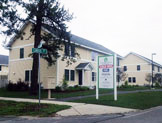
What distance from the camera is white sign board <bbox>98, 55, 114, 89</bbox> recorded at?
13.8 metres

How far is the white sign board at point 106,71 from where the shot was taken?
13789 millimetres

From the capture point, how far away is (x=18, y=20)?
18.8m

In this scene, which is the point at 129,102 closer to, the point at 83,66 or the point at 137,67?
the point at 83,66

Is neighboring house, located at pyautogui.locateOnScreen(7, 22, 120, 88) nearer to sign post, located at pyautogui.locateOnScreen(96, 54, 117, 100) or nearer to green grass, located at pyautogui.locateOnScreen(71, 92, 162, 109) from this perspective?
sign post, located at pyautogui.locateOnScreen(96, 54, 117, 100)

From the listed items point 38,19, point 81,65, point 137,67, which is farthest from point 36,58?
point 137,67

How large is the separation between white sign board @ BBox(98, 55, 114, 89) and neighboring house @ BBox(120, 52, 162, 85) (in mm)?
34479

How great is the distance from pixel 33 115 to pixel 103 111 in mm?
3255

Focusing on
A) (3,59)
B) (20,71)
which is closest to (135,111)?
(20,71)

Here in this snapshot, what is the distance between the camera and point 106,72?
14.1 metres

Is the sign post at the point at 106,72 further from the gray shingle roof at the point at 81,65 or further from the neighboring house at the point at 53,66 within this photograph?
the gray shingle roof at the point at 81,65

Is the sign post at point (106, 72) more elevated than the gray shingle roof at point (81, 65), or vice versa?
the gray shingle roof at point (81, 65)

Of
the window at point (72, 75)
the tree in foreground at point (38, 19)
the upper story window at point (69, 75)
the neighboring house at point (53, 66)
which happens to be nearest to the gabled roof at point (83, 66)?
the neighboring house at point (53, 66)

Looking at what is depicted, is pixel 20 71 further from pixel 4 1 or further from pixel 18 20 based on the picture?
pixel 4 1

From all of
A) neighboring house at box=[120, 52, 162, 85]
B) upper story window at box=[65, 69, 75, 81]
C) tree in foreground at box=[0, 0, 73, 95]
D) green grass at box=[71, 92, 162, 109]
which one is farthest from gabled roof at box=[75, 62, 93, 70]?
neighboring house at box=[120, 52, 162, 85]
